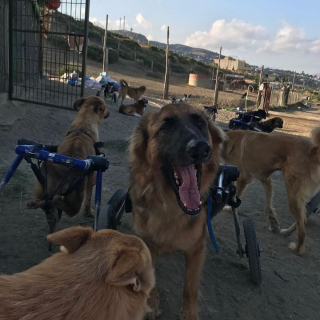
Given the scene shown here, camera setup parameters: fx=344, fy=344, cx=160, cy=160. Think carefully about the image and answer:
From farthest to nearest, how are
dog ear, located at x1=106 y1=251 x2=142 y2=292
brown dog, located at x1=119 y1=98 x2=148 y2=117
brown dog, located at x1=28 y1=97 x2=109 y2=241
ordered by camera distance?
brown dog, located at x1=119 y1=98 x2=148 y2=117, brown dog, located at x1=28 y1=97 x2=109 y2=241, dog ear, located at x1=106 y1=251 x2=142 y2=292

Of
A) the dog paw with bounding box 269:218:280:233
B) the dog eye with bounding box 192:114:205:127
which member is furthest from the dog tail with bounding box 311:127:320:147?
the dog eye with bounding box 192:114:205:127

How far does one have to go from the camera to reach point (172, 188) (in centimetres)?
305

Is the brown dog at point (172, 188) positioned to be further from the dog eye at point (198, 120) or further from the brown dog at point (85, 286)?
the brown dog at point (85, 286)

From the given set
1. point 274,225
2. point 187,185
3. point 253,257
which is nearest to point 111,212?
point 187,185

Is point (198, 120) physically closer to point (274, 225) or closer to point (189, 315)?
point (189, 315)

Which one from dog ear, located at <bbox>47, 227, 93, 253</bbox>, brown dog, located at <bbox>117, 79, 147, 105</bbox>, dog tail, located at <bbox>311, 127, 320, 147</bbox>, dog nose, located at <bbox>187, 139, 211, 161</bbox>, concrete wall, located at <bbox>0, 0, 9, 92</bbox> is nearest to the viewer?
dog ear, located at <bbox>47, 227, 93, 253</bbox>

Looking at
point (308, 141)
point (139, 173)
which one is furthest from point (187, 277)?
point (308, 141)

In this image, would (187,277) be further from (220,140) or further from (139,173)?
(220,140)

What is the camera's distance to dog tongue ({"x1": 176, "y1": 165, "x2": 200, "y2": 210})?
2895mm

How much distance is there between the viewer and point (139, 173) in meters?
3.19

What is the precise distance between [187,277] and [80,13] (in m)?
8.07

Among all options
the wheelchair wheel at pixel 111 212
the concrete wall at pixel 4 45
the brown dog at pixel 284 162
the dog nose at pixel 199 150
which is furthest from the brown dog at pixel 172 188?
the concrete wall at pixel 4 45

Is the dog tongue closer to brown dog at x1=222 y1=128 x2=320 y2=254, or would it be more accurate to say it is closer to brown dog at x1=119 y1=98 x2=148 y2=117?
brown dog at x1=222 y1=128 x2=320 y2=254

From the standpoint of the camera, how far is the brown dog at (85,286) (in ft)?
4.68
